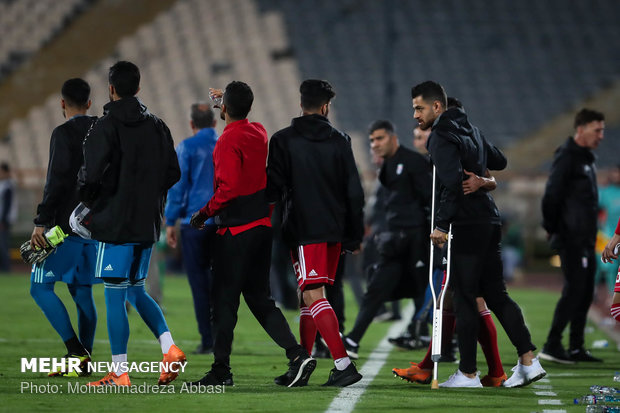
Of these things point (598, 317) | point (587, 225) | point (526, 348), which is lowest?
point (598, 317)

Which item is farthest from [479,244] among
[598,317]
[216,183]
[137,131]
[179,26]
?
[179,26]

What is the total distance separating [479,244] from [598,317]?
8281 millimetres

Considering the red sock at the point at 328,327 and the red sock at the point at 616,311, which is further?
the red sock at the point at 328,327

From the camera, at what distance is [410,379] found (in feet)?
24.1

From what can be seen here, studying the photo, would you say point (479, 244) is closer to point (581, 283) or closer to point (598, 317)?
point (581, 283)

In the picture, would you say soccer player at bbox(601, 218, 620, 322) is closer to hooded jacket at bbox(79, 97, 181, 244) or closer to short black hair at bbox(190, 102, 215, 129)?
hooded jacket at bbox(79, 97, 181, 244)

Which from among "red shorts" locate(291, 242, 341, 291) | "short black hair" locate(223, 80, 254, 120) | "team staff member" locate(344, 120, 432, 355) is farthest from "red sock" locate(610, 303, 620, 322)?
"team staff member" locate(344, 120, 432, 355)

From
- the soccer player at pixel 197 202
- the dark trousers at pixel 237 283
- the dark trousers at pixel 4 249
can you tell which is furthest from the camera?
the dark trousers at pixel 4 249

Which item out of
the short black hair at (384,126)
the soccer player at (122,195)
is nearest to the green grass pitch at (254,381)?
the soccer player at (122,195)

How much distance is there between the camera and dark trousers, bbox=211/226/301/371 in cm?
681

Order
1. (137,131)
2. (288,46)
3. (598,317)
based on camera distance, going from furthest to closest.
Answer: (288,46), (598,317), (137,131)

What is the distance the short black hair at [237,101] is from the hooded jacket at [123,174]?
48 cm

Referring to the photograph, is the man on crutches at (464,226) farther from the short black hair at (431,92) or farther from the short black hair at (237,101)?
the short black hair at (237,101)

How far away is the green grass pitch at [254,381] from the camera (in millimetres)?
6055
